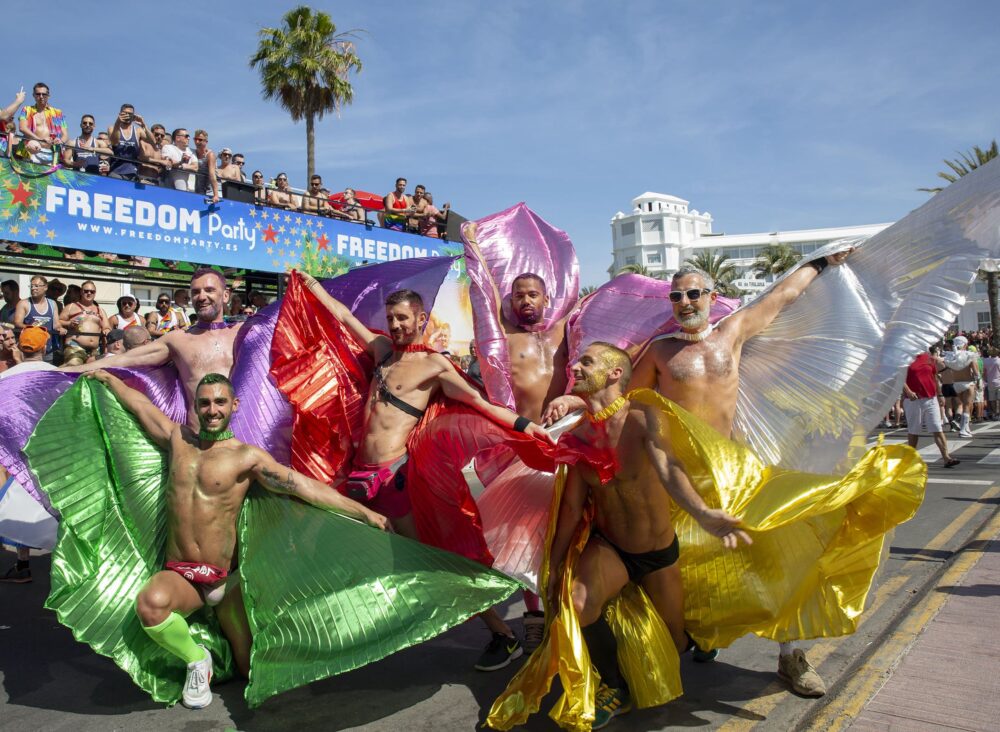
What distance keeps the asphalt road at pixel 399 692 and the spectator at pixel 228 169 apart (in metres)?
7.63

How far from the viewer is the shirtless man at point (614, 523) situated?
3023 millimetres

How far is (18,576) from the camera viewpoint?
5.52 metres

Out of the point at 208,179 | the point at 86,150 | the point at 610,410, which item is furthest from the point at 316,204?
the point at 610,410

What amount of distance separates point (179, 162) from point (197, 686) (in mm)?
8701

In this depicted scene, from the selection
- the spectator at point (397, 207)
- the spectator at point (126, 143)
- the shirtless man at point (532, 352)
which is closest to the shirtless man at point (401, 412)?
the shirtless man at point (532, 352)

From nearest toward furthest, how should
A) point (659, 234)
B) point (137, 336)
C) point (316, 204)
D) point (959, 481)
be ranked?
1. point (137, 336)
2. point (959, 481)
3. point (316, 204)
4. point (659, 234)

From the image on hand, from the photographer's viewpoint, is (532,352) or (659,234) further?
(659,234)

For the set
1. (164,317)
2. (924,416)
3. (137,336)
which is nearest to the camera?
(137,336)

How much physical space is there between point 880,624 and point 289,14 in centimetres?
2165

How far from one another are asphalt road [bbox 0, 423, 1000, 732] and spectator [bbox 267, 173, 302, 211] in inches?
323

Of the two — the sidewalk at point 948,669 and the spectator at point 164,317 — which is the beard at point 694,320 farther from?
the spectator at point 164,317

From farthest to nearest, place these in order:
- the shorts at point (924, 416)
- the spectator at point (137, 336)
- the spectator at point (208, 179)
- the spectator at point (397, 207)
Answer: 1. the spectator at point (397, 207)
2. the spectator at point (208, 179)
3. the shorts at point (924, 416)
4. the spectator at point (137, 336)

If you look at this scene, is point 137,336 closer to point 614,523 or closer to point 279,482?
point 279,482

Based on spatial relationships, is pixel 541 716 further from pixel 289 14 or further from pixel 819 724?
pixel 289 14
